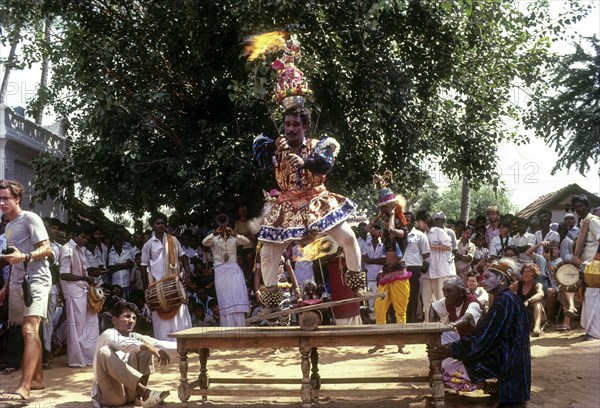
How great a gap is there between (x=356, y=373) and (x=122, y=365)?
291 cm

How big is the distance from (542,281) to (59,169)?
32.8 ft

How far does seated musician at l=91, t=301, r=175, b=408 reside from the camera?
601 cm

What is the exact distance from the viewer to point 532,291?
1006 centimetres

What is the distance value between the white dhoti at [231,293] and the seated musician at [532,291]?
4475mm

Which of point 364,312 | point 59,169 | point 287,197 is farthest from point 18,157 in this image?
point 287,197

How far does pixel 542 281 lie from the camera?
10.7 metres

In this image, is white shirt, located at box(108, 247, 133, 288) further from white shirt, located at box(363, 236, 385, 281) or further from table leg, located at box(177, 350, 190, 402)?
table leg, located at box(177, 350, 190, 402)

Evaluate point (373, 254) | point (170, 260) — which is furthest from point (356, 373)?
point (373, 254)

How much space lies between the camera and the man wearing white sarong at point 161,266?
30.9 feet

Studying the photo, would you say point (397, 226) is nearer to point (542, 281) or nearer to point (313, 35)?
point (542, 281)

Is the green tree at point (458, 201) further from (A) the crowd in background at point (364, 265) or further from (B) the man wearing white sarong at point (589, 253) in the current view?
(B) the man wearing white sarong at point (589, 253)

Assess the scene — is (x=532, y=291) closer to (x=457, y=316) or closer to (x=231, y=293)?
(x=457, y=316)

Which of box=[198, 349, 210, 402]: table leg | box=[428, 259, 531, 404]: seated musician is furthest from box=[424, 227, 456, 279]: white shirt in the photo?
box=[198, 349, 210, 402]: table leg

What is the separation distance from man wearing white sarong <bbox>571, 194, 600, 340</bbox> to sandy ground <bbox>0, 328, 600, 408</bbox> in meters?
0.25
